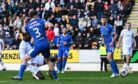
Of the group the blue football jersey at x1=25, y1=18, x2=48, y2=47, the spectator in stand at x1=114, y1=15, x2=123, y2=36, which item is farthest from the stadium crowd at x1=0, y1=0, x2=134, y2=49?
the blue football jersey at x1=25, y1=18, x2=48, y2=47

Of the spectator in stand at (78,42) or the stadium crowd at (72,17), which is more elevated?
the stadium crowd at (72,17)

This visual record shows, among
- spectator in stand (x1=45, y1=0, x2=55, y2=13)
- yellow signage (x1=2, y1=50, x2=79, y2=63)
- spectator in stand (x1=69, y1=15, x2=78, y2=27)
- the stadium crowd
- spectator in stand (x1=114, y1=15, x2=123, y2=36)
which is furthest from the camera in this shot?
spectator in stand (x1=45, y1=0, x2=55, y2=13)

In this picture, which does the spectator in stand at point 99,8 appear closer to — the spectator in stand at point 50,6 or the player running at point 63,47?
the spectator in stand at point 50,6

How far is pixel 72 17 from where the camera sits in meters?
35.4

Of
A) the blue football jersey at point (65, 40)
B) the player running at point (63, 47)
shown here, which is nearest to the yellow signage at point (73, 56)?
the player running at point (63, 47)

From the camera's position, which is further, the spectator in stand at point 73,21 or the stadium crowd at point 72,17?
the spectator in stand at point 73,21

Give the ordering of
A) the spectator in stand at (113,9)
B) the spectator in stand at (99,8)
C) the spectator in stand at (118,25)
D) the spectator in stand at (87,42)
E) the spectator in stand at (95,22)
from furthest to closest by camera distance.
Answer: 1. the spectator in stand at (99,8)
2. the spectator in stand at (113,9)
3. the spectator in stand at (95,22)
4. the spectator in stand at (118,25)
5. the spectator in stand at (87,42)

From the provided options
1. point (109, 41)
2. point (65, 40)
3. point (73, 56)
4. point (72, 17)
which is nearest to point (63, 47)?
point (65, 40)

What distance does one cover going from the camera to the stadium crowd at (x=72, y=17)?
33781 millimetres

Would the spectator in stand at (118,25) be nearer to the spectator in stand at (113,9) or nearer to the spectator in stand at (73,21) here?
the spectator in stand at (113,9)

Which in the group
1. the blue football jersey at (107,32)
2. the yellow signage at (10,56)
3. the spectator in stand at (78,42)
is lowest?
the yellow signage at (10,56)

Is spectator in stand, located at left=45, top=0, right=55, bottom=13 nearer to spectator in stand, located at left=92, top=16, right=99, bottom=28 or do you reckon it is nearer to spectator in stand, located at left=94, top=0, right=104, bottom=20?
spectator in stand, located at left=94, top=0, right=104, bottom=20

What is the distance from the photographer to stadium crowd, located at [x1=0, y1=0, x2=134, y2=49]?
111 feet

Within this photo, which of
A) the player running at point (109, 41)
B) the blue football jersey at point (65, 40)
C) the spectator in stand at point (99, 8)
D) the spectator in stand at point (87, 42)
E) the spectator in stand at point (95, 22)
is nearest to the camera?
the player running at point (109, 41)
